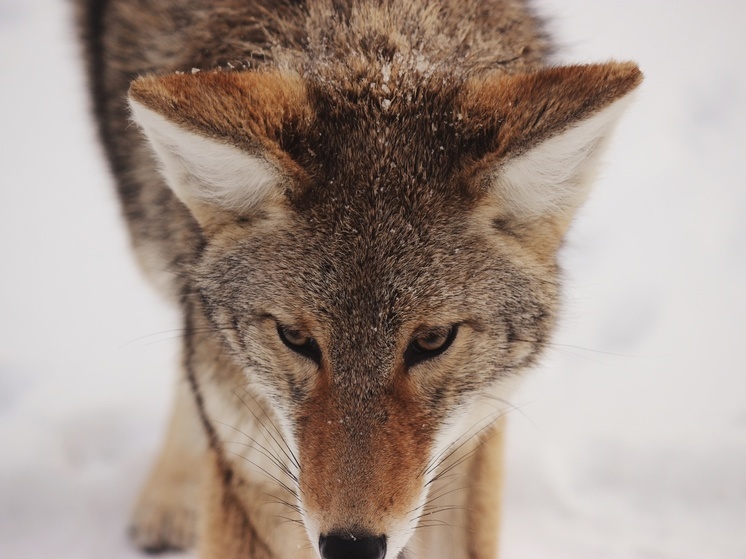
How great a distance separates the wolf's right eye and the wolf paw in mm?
1952

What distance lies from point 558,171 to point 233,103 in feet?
3.41

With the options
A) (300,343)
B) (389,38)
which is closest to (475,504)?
(300,343)

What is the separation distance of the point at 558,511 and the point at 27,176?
166 inches

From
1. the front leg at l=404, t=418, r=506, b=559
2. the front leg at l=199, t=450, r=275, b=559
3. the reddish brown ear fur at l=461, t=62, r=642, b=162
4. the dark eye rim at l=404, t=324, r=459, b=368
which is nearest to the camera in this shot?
the reddish brown ear fur at l=461, t=62, r=642, b=162

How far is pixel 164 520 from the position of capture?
396 cm

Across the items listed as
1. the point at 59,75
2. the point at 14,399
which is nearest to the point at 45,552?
the point at 14,399

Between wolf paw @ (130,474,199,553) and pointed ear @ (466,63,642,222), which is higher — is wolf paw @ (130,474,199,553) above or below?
below

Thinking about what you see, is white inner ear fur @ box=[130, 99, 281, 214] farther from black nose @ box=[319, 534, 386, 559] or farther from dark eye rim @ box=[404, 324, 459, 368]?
black nose @ box=[319, 534, 386, 559]

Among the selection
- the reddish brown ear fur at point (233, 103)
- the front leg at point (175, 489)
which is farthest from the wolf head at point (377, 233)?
the front leg at point (175, 489)

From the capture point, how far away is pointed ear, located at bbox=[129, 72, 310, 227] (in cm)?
224

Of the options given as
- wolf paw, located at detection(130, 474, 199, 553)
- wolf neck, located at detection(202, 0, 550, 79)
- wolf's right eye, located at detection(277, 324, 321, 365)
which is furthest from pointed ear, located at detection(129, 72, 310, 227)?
wolf paw, located at detection(130, 474, 199, 553)

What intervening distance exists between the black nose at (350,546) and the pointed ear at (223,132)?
3.52ft

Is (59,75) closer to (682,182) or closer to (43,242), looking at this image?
(43,242)

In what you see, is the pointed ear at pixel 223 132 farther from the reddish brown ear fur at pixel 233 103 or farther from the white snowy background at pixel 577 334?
the white snowy background at pixel 577 334
